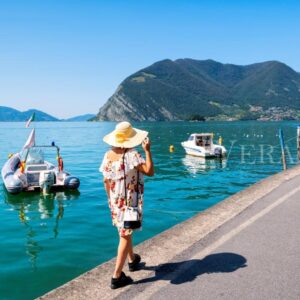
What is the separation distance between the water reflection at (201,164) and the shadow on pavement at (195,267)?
2179 cm

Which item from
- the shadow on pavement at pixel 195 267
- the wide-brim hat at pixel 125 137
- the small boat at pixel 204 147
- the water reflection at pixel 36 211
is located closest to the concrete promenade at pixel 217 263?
the shadow on pavement at pixel 195 267

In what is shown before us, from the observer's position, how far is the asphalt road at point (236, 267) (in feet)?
16.8

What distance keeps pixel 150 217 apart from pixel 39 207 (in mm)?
5586

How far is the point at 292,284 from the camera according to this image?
17.4ft

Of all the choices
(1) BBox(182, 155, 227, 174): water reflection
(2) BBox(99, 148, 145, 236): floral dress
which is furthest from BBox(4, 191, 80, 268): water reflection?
(1) BBox(182, 155, 227, 174): water reflection

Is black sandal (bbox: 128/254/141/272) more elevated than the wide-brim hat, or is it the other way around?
the wide-brim hat

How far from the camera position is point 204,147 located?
38.5m

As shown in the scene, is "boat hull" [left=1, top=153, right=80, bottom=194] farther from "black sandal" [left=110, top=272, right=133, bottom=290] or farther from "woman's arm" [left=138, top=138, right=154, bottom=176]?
"woman's arm" [left=138, top=138, right=154, bottom=176]

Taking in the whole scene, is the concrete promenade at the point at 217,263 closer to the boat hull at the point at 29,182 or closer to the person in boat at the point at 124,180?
the person in boat at the point at 124,180

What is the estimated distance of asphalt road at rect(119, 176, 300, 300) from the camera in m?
5.13

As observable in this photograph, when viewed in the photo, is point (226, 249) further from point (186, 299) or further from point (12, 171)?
point (12, 171)

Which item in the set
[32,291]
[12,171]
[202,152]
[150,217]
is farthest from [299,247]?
[202,152]

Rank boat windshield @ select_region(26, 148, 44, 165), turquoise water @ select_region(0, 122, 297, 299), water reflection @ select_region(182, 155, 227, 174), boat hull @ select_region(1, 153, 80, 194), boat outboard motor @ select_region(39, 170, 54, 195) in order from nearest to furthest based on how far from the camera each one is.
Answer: turquoise water @ select_region(0, 122, 297, 299) < boat outboard motor @ select_region(39, 170, 54, 195) < boat hull @ select_region(1, 153, 80, 194) < boat windshield @ select_region(26, 148, 44, 165) < water reflection @ select_region(182, 155, 227, 174)

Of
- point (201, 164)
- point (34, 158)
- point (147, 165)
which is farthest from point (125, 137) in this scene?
point (201, 164)
